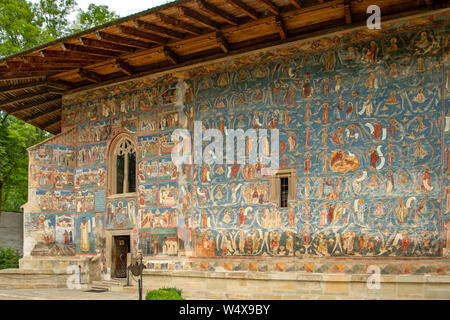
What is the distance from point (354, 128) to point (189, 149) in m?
4.58

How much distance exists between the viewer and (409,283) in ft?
35.1

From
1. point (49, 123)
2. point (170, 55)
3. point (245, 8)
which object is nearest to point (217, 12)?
point (245, 8)

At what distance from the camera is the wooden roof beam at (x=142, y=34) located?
42.3 feet

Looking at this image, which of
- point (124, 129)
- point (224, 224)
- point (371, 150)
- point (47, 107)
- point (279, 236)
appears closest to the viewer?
point (371, 150)

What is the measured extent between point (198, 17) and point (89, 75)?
18.0 feet

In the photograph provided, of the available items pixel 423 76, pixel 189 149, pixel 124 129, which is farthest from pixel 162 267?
pixel 423 76

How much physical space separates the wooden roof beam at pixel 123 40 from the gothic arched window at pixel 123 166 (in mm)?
2977

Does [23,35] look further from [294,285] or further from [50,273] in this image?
[294,285]

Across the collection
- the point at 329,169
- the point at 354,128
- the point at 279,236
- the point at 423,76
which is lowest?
the point at 279,236

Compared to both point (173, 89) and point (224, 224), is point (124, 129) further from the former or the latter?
point (224, 224)

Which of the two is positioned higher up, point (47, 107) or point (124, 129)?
point (47, 107)

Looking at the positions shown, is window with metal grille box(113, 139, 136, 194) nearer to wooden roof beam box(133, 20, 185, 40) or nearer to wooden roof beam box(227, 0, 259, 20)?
wooden roof beam box(133, 20, 185, 40)

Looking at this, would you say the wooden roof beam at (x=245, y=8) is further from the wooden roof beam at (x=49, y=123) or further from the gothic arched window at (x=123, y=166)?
the wooden roof beam at (x=49, y=123)

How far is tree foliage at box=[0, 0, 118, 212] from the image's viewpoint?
23.9 m
